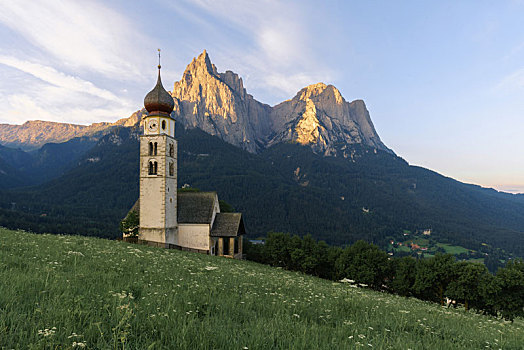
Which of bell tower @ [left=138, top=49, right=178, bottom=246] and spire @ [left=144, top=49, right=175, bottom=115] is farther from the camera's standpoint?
spire @ [left=144, top=49, right=175, bottom=115]

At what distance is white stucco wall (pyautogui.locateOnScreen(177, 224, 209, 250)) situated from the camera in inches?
1889

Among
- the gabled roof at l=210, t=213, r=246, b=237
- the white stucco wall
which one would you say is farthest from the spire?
the gabled roof at l=210, t=213, r=246, b=237

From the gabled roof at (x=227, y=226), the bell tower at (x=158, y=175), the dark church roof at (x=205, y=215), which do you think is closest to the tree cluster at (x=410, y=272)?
the gabled roof at (x=227, y=226)

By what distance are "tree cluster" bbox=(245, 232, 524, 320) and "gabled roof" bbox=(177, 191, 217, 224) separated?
46.8 ft

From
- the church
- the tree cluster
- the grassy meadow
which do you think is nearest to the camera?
the grassy meadow

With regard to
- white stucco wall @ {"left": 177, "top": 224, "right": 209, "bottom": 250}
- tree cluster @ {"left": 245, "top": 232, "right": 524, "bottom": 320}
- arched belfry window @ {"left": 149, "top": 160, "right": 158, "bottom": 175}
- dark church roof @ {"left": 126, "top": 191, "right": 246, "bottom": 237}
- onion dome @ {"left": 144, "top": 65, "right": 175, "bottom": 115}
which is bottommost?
tree cluster @ {"left": 245, "top": 232, "right": 524, "bottom": 320}

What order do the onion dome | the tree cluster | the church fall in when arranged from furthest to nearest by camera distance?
the onion dome → the church → the tree cluster

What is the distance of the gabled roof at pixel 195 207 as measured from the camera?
48.9 metres

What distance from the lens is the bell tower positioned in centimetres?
4506

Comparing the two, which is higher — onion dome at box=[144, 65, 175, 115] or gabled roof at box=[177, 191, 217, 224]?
onion dome at box=[144, 65, 175, 115]

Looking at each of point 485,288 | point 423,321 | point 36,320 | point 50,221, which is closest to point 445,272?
point 485,288

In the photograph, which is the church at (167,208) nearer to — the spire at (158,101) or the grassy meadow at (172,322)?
the spire at (158,101)

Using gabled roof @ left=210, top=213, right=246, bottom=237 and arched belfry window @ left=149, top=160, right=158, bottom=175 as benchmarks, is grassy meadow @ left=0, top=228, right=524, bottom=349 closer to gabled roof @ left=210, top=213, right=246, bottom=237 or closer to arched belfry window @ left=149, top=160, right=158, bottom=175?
arched belfry window @ left=149, top=160, right=158, bottom=175

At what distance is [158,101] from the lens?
155 ft
